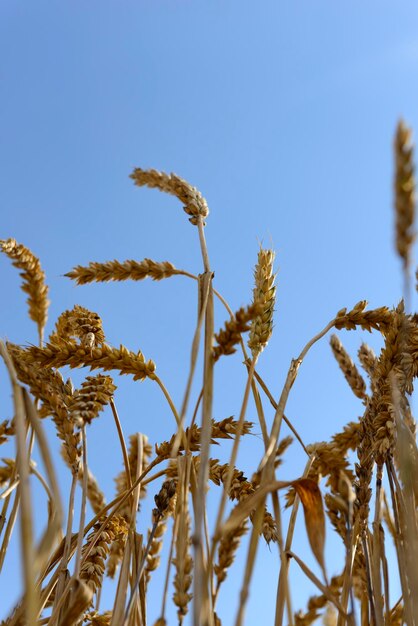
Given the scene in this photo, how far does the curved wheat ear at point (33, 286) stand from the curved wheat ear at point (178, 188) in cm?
119

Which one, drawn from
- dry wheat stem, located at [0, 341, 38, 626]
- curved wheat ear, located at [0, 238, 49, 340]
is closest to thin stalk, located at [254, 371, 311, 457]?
dry wheat stem, located at [0, 341, 38, 626]

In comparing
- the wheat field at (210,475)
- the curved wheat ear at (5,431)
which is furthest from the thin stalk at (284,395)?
the curved wheat ear at (5,431)

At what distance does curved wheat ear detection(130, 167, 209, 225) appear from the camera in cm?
202

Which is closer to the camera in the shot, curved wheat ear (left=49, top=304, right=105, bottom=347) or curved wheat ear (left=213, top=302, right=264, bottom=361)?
curved wheat ear (left=213, top=302, right=264, bottom=361)

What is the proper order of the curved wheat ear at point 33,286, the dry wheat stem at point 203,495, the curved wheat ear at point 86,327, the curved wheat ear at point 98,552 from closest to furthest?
1. the dry wheat stem at point 203,495
2. the curved wheat ear at point 98,552
3. the curved wheat ear at point 86,327
4. the curved wheat ear at point 33,286

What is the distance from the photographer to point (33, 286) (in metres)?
3.43

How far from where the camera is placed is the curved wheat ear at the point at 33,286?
333cm

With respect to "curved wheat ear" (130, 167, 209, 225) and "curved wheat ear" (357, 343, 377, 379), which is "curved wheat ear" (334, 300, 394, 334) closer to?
"curved wheat ear" (130, 167, 209, 225)

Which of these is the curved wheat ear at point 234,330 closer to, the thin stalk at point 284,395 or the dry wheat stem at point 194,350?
the dry wheat stem at point 194,350

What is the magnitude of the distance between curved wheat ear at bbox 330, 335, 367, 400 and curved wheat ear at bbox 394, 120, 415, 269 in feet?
5.51

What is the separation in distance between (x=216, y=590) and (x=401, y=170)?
134cm

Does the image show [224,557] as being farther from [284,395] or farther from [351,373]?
[351,373]

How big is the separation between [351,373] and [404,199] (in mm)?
1769

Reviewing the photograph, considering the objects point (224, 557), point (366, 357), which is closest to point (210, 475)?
point (224, 557)
